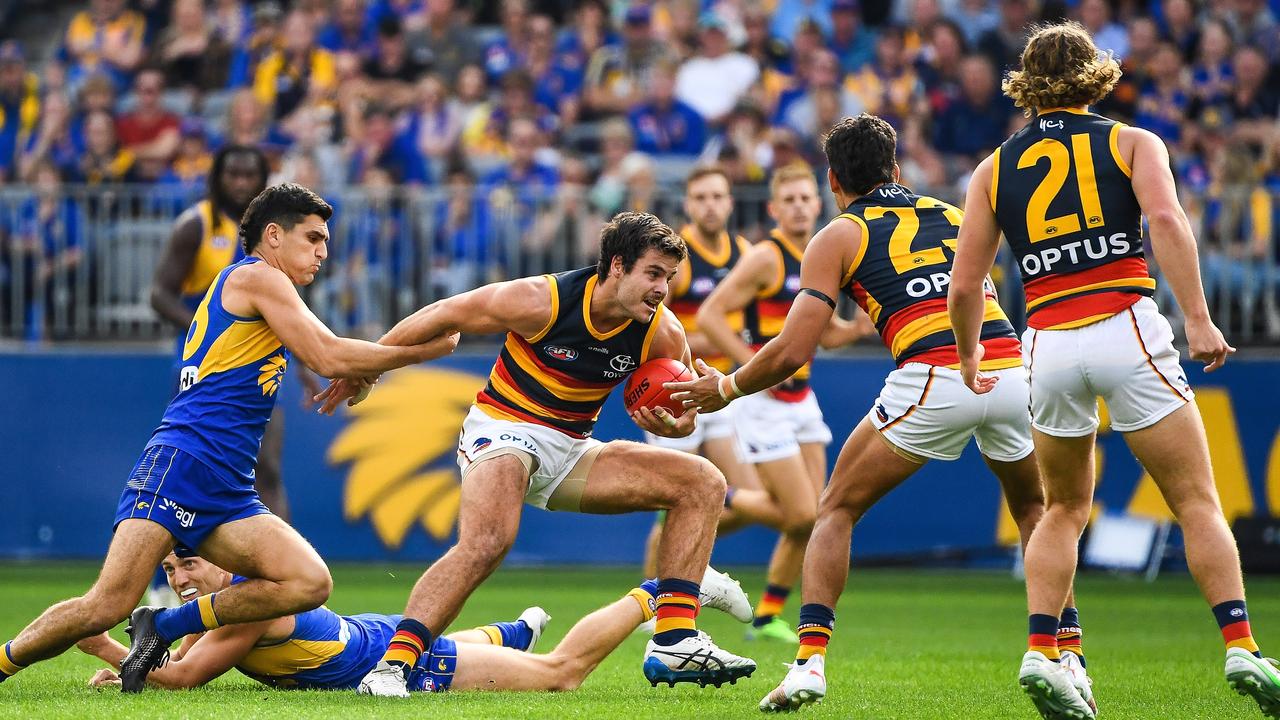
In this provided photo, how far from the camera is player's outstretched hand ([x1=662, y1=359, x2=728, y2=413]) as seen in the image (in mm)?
7051

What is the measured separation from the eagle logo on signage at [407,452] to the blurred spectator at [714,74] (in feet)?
14.5

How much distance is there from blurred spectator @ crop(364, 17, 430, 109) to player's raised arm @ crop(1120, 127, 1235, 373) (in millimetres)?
12443

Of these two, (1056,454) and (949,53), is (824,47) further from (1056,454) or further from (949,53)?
(1056,454)

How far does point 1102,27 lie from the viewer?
17.5 metres

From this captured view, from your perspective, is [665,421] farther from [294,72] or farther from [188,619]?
[294,72]

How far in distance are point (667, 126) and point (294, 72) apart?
14.3 ft

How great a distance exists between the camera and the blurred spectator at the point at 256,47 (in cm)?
1847

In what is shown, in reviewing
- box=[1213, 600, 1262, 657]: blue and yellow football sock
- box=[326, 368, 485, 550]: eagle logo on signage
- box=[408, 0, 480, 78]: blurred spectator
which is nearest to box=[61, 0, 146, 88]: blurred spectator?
box=[408, 0, 480, 78]: blurred spectator

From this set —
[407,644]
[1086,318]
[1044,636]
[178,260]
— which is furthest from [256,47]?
[1044,636]

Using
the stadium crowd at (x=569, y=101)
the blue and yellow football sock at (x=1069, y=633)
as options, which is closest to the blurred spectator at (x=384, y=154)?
the stadium crowd at (x=569, y=101)

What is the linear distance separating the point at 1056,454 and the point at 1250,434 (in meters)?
8.58

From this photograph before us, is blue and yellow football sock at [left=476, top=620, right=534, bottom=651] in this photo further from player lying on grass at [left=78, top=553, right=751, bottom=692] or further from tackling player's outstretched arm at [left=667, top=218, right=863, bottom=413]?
tackling player's outstretched arm at [left=667, top=218, right=863, bottom=413]

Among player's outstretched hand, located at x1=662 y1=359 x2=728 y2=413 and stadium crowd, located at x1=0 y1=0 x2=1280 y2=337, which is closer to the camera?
player's outstretched hand, located at x1=662 y1=359 x2=728 y2=413

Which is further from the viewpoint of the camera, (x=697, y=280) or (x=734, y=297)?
(x=697, y=280)
